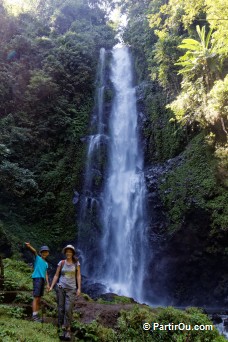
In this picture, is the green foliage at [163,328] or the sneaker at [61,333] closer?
the sneaker at [61,333]

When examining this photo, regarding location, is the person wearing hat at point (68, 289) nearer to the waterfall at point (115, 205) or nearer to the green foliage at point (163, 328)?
the green foliage at point (163, 328)

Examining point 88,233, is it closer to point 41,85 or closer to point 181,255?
point 181,255

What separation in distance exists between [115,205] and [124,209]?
59cm

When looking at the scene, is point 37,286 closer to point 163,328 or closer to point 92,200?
point 163,328

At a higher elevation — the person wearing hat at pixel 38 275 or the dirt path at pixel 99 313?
the person wearing hat at pixel 38 275

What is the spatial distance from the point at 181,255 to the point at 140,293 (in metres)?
2.37

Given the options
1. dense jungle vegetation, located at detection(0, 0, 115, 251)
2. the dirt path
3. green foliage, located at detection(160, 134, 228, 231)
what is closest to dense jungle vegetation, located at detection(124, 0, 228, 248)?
green foliage, located at detection(160, 134, 228, 231)

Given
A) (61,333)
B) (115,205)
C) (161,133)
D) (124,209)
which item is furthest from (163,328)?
(161,133)

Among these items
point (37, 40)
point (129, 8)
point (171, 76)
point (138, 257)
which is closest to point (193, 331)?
point (138, 257)

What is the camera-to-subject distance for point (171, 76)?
1719 cm

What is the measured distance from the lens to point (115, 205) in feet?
52.3

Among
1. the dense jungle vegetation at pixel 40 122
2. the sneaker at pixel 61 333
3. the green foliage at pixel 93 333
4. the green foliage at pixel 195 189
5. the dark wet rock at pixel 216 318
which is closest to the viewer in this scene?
the sneaker at pixel 61 333

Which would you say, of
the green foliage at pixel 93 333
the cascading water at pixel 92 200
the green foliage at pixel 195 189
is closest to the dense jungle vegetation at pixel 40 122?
the cascading water at pixel 92 200

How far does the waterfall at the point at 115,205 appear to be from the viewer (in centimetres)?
1410
